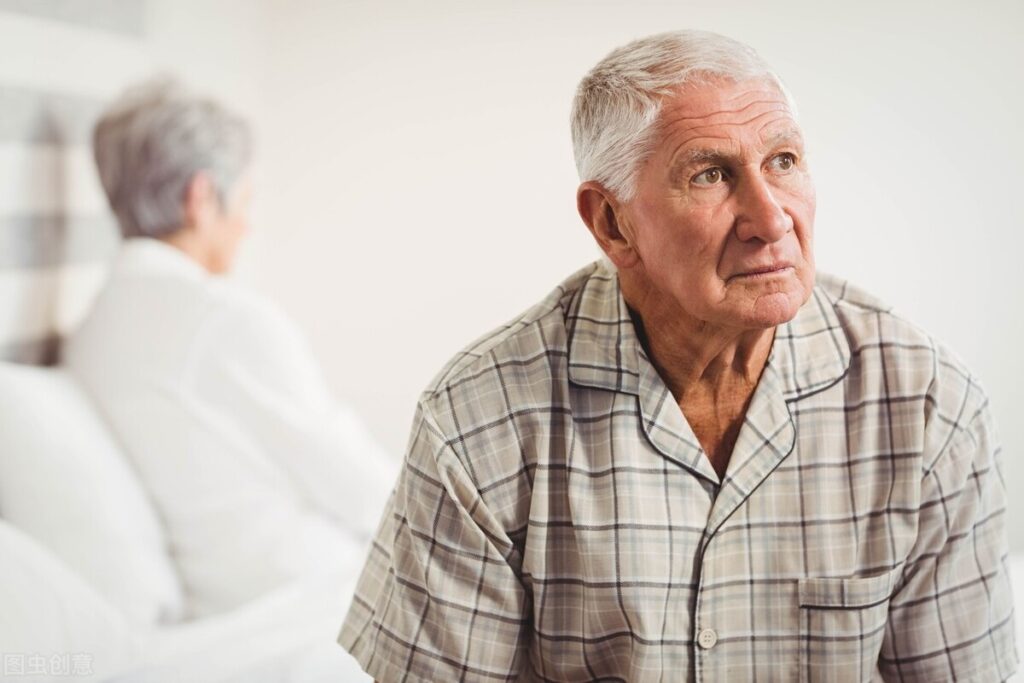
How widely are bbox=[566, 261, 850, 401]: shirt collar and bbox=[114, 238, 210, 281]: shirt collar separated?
3.68 feet

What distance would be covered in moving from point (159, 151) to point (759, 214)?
1.52 metres

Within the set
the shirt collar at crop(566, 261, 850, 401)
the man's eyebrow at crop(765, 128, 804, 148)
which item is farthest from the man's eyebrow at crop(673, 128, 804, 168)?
the shirt collar at crop(566, 261, 850, 401)

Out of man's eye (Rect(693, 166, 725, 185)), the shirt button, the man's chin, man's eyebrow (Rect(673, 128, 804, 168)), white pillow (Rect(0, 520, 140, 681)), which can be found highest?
man's eyebrow (Rect(673, 128, 804, 168))

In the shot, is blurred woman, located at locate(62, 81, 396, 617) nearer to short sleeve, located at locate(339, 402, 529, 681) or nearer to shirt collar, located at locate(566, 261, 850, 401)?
short sleeve, located at locate(339, 402, 529, 681)

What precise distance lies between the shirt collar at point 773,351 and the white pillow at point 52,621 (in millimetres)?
894

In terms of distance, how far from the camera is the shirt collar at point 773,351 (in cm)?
127

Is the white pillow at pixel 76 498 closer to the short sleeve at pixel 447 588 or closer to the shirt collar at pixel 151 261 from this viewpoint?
the shirt collar at pixel 151 261

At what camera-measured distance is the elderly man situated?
1213 mm

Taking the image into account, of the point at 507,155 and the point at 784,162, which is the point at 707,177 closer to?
the point at 784,162

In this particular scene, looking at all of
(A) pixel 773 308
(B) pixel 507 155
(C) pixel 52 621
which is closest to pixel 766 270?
(A) pixel 773 308

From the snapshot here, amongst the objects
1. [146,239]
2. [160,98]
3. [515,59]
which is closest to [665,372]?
[146,239]

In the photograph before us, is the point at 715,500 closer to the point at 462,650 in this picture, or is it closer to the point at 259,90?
the point at 462,650

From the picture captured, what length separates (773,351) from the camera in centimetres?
129

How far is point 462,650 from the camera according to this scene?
124 centimetres
